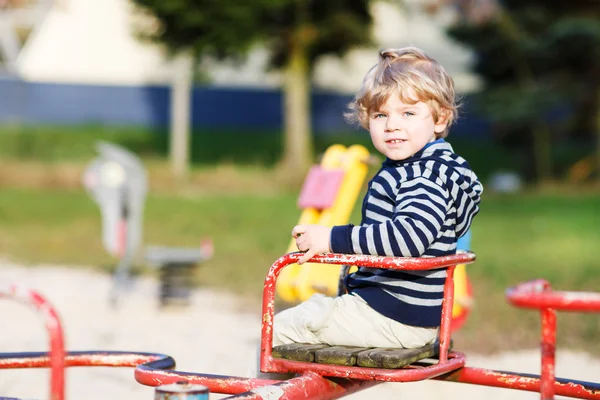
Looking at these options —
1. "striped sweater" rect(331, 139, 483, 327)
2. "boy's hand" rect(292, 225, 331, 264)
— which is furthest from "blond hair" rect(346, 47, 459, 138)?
"boy's hand" rect(292, 225, 331, 264)

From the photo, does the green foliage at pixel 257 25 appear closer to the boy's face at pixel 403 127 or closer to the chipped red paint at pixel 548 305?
the boy's face at pixel 403 127

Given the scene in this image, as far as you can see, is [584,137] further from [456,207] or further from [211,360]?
[456,207]

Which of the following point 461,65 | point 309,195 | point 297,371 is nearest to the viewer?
point 297,371

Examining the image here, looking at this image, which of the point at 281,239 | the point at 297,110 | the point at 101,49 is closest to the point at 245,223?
the point at 281,239

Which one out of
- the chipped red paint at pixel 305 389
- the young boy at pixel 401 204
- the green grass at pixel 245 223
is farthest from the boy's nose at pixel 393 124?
the green grass at pixel 245 223

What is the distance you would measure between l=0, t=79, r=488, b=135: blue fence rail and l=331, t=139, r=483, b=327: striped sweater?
19.1 m

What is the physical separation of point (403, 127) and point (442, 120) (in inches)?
5.3

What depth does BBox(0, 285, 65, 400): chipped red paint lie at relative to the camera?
7.52ft

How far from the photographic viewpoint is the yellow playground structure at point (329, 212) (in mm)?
4492

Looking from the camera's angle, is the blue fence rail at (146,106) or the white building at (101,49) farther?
the white building at (101,49)

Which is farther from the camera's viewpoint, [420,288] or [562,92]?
[562,92]

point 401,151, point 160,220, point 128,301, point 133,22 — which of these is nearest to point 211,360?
point 128,301

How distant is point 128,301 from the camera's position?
747cm

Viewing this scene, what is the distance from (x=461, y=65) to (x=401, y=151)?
885 inches
